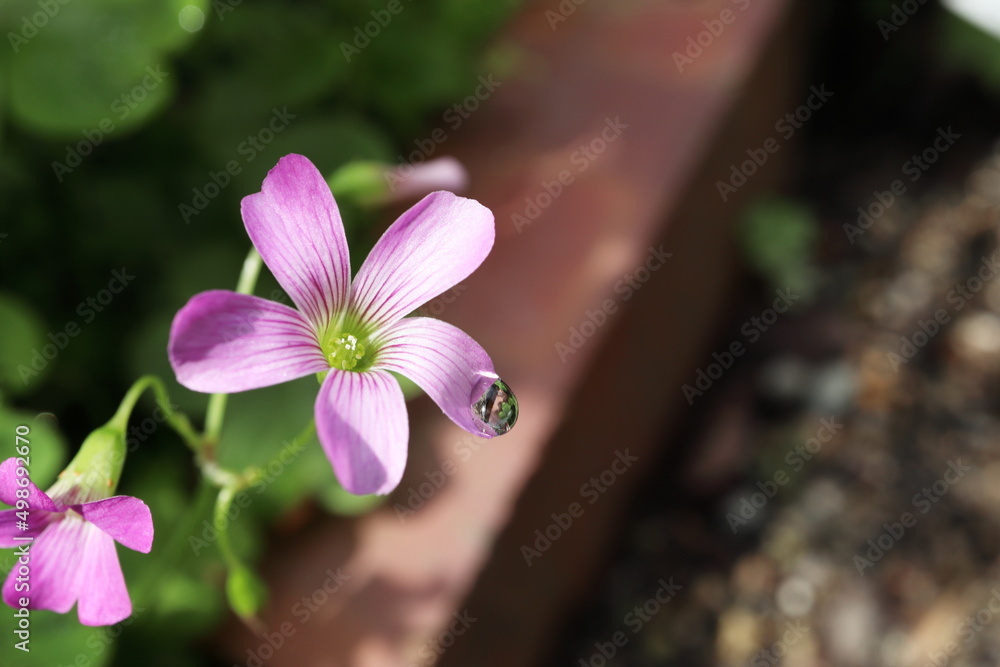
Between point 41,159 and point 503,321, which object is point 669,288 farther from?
point 41,159

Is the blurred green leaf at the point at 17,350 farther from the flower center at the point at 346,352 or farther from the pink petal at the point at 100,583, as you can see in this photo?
the flower center at the point at 346,352

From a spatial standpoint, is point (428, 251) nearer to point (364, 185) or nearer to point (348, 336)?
point (348, 336)

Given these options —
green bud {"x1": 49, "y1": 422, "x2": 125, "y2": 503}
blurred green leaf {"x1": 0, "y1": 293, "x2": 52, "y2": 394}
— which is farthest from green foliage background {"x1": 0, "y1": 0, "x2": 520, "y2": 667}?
green bud {"x1": 49, "y1": 422, "x2": 125, "y2": 503}

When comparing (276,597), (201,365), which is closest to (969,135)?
(276,597)

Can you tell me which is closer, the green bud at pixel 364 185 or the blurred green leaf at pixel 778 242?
the green bud at pixel 364 185

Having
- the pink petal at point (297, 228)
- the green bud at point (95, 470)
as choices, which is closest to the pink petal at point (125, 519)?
the green bud at point (95, 470)

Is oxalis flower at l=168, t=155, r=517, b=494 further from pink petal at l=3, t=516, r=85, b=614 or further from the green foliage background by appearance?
the green foliage background
